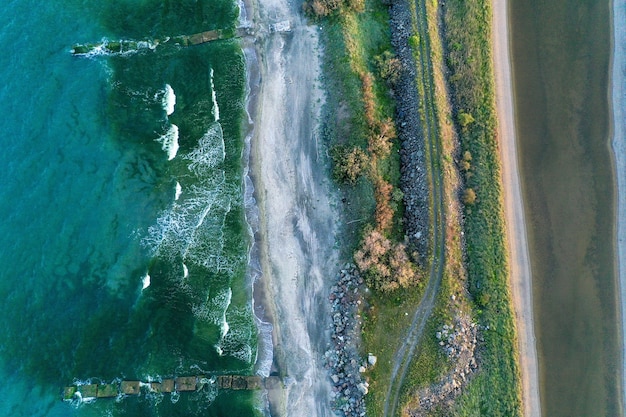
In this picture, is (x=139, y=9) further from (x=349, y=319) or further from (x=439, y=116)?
(x=349, y=319)

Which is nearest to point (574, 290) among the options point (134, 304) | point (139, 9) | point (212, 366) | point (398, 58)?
point (398, 58)

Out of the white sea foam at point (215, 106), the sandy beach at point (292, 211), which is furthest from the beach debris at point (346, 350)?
the white sea foam at point (215, 106)

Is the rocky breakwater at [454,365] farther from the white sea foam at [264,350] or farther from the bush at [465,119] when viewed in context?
the bush at [465,119]

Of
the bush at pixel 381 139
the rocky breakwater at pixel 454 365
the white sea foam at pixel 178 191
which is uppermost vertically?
the bush at pixel 381 139

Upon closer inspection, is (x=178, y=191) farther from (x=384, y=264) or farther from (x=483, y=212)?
(x=483, y=212)

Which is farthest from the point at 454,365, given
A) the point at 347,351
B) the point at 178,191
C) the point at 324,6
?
the point at 324,6

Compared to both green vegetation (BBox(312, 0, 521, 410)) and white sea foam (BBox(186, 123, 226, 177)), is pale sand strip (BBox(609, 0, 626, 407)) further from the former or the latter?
white sea foam (BBox(186, 123, 226, 177))
